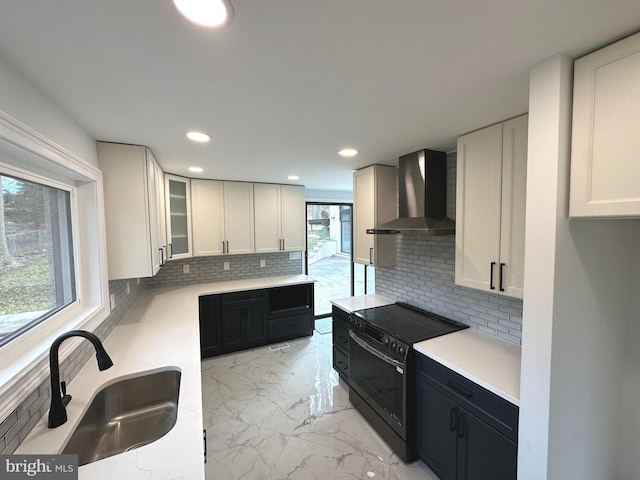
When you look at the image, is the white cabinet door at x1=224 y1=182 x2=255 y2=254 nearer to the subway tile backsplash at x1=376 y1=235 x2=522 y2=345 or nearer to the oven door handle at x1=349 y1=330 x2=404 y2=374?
the subway tile backsplash at x1=376 y1=235 x2=522 y2=345

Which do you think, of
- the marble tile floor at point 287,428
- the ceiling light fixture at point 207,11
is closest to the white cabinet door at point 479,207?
the marble tile floor at point 287,428

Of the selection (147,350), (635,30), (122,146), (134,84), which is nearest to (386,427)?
(147,350)

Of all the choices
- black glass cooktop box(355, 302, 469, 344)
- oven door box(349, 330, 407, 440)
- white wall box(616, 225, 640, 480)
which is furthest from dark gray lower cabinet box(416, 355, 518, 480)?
white wall box(616, 225, 640, 480)

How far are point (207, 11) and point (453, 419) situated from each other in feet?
7.31

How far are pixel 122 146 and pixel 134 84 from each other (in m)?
1.04

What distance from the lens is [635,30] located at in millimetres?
862

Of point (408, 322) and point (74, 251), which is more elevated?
point (74, 251)

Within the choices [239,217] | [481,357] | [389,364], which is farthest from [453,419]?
[239,217]

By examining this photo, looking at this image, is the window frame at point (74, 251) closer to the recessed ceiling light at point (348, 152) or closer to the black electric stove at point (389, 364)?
the recessed ceiling light at point (348, 152)

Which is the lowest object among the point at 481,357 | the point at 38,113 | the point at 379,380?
the point at 379,380

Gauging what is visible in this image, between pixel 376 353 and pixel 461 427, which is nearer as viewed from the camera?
pixel 461 427

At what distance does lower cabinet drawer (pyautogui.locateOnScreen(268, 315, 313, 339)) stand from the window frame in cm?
223

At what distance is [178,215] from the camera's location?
327 centimetres

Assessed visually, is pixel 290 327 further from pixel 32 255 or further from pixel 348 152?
pixel 32 255
